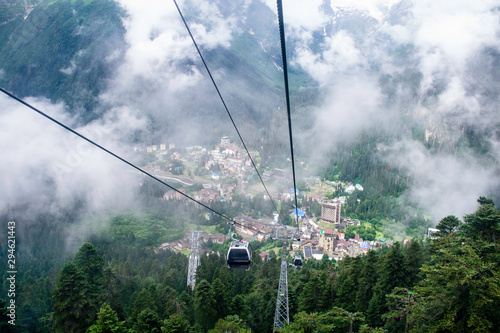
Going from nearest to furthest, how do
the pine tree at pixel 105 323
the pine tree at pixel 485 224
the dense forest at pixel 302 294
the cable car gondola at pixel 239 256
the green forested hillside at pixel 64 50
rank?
the dense forest at pixel 302 294 → the pine tree at pixel 105 323 → the cable car gondola at pixel 239 256 → the pine tree at pixel 485 224 → the green forested hillside at pixel 64 50

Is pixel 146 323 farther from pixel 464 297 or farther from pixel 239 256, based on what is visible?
pixel 464 297

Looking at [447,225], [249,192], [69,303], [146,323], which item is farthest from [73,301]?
[249,192]

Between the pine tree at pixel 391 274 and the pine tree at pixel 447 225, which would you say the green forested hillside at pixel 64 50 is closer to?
the pine tree at pixel 391 274

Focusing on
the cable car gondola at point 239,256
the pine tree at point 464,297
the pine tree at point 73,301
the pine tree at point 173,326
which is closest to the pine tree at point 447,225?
the pine tree at point 464,297

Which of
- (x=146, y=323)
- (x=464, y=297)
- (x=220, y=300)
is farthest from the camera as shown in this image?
(x=220, y=300)

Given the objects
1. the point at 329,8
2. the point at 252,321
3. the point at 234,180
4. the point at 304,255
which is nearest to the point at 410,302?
the point at 252,321

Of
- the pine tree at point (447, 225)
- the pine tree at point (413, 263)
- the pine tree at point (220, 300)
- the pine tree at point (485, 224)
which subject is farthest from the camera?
the pine tree at point (220, 300)

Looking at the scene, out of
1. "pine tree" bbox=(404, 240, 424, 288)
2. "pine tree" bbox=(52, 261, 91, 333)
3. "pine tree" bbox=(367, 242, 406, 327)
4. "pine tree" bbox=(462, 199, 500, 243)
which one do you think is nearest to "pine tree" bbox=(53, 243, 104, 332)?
"pine tree" bbox=(52, 261, 91, 333)
